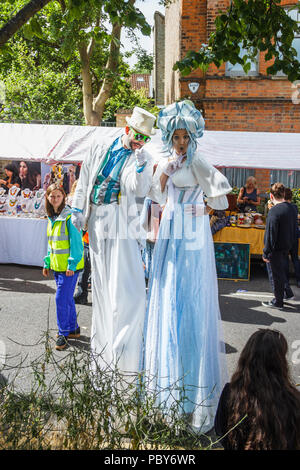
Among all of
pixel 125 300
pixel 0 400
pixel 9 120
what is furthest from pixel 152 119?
pixel 9 120

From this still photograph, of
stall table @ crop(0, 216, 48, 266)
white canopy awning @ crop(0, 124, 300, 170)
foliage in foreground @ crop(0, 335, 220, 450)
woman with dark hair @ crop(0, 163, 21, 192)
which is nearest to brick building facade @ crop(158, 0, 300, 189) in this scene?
Answer: white canopy awning @ crop(0, 124, 300, 170)

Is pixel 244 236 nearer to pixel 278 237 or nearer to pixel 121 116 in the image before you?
pixel 278 237

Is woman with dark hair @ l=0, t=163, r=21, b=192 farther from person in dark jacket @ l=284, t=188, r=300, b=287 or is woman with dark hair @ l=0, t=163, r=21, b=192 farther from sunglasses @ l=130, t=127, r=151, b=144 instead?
sunglasses @ l=130, t=127, r=151, b=144

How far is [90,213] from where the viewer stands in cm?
394

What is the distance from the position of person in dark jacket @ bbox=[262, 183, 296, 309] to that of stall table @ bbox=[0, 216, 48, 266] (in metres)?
4.11

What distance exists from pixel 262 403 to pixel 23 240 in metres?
7.54

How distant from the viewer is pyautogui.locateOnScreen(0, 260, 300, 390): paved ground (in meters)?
5.12

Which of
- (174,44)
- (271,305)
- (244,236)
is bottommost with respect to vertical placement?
(271,305)

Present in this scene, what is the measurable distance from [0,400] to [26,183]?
8.58 m

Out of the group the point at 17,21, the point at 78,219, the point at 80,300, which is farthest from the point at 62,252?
the point at 17,21

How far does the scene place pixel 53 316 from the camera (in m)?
6.54

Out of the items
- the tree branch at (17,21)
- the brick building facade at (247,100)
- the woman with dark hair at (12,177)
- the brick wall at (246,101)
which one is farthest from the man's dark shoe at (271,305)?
the brick wall at (246,101)

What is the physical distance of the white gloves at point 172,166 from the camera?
3.72 metres

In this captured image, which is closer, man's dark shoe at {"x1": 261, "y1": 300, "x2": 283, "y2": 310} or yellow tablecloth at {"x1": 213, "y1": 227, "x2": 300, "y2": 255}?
man's dark shoe at {"x1": 261, "y1": 300, "x2": 283, "y2": 310}
